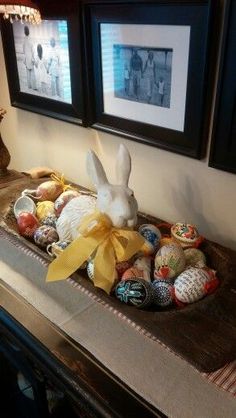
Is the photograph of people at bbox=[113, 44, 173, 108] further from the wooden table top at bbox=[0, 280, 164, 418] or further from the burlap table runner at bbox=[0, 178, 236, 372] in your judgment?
the wooden table top at bbox=[0, 280, 164, 418]

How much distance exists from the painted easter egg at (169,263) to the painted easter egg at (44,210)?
28 cm

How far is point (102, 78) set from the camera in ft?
2.60

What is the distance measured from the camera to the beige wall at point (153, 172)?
710mm

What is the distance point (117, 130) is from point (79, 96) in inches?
5.3

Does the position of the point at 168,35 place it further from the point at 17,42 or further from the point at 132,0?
the point at 17,42

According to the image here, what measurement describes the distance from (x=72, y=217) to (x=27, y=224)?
11 cm

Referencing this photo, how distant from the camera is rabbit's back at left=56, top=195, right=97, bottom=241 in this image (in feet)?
2.19

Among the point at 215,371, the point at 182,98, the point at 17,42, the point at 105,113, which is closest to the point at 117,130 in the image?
the point at 105,113

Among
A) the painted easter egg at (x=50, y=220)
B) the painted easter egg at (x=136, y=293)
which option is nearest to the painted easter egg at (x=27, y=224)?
the painted easter egg at (x=50, y=220)

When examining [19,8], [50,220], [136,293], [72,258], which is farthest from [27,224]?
[19,8]

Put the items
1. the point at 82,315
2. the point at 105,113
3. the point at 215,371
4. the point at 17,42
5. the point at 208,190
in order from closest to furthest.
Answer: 1. the point at 215,371
2. the point at 82,315
3. the point at 208,190
4. the point at 105,113
5. the point at 17,42

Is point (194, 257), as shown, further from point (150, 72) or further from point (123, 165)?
point (150, 72)

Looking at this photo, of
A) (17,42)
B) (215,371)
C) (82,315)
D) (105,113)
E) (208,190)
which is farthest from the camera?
(17,42)

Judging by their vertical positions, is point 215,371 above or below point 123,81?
below
